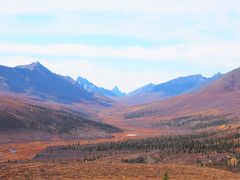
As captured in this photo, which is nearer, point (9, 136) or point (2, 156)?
point (2, 156)

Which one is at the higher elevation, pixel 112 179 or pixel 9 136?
pixel 9 136

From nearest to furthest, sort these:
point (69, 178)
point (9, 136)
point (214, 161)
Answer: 1. point (69, 178)
2. point (214, 161)
3. point (9, 136)

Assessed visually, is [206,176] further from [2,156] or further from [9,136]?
[9,136]

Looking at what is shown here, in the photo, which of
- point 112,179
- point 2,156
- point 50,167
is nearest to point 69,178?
point 112,179

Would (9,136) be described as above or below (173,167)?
above

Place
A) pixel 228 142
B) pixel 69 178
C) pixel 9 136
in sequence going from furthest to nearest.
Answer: pixel 9 136, pixel 228 142, pixel 69 178

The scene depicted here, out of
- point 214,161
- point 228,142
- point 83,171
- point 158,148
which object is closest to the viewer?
point 83,171

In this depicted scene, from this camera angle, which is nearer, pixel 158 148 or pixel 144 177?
pixel 144 177

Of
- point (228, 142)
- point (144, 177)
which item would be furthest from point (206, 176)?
point (228, 142)

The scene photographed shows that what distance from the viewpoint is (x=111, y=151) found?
140250 millimetres

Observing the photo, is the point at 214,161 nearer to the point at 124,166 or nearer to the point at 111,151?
the point at 124,166

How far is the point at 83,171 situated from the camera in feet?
265

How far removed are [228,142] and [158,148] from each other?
2154 cm

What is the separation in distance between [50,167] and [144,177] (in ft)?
59.0
